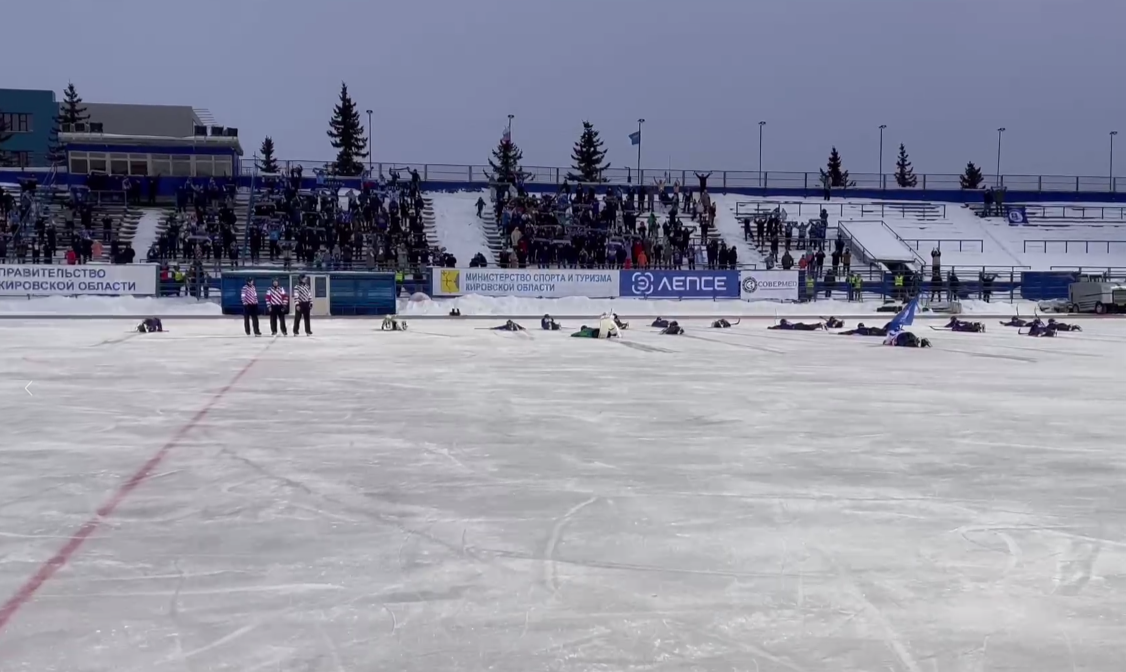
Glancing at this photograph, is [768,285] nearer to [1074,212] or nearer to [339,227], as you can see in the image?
[339,227]

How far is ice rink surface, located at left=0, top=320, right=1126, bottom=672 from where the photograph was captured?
147 inches

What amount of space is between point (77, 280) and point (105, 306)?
7.92 feet

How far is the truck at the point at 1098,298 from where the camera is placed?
34469mm

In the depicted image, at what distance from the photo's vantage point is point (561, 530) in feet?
17.3

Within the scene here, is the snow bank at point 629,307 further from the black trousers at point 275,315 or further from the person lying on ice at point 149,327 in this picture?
the person lying on ice at point 149,327

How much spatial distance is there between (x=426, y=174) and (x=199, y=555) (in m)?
47.3

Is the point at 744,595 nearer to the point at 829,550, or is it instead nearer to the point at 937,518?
the point at 829,550

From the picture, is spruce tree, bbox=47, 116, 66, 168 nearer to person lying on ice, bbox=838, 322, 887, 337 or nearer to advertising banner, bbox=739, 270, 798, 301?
advertising banner, bbox=739, 270, 798, 301

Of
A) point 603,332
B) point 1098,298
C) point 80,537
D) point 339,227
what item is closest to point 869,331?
point 603,332

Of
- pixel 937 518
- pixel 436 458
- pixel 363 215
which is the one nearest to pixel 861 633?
pixel 937 518

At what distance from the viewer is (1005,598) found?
4223mm

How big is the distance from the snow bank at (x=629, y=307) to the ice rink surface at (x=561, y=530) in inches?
844

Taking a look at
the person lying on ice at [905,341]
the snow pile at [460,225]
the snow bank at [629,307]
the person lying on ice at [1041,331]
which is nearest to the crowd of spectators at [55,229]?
the snow bank at [629,307]

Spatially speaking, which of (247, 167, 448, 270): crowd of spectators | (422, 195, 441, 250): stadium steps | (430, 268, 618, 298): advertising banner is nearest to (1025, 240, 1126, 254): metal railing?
(430, 268, 618, 298): advertising banner
